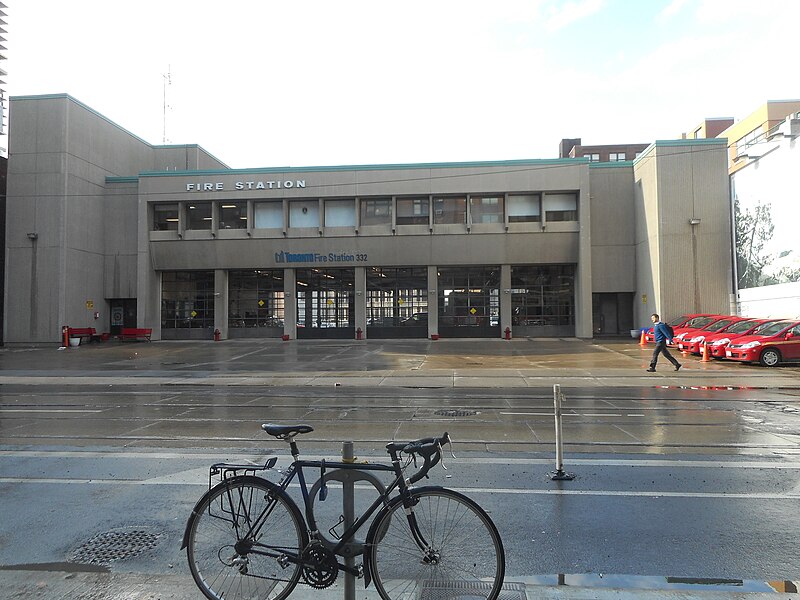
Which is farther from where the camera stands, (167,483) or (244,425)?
(244,425)

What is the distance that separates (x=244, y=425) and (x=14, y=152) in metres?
33.1

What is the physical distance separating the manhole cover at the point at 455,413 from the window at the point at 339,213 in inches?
1047

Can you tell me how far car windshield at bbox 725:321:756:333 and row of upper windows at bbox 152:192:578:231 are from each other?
47.7 feet

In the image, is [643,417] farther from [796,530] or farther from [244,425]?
[244,425]

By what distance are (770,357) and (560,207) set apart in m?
18.1

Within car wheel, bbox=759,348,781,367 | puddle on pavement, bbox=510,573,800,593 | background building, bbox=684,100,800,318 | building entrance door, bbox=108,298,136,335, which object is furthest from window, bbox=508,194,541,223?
puddle on pavement, bbox=510,573,800,593

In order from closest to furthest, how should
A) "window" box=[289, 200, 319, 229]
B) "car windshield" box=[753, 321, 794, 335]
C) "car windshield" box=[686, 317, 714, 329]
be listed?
"car windshield" box=[753, 321, 794, 335]
"car windshield" box=[686, 317, 714, 329]
"window" box=[289, 200, 319, 229]

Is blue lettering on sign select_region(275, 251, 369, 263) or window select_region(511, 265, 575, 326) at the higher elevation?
blue lettering on sign select_region(275, 251, 369, 263)

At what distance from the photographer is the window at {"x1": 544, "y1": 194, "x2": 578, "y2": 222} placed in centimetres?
3500

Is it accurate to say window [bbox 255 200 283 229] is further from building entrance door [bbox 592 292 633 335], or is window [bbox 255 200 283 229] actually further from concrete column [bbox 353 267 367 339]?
building entrance door [bbox 592 292 633 335]

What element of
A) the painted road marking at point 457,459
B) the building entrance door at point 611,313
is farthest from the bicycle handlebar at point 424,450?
the building entrance door at point 611,313

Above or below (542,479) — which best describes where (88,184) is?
above

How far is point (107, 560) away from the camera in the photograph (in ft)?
14.0

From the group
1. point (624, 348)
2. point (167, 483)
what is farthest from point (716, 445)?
point (624, 348)
